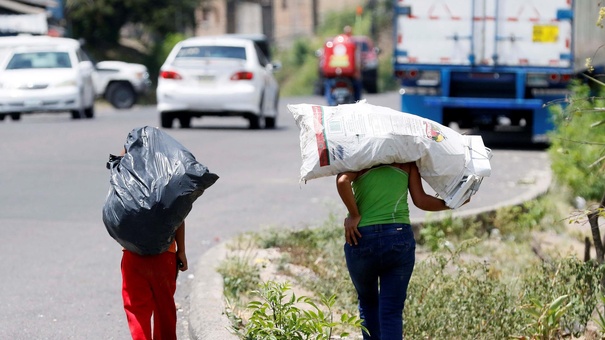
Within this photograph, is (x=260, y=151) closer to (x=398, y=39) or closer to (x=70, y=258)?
(x=398, y=39)

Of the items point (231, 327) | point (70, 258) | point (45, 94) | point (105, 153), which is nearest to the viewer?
point (231, 327)

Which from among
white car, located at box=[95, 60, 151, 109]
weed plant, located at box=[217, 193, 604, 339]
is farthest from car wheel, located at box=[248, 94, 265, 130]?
white car, located at box=[95, 60, 151, 109]

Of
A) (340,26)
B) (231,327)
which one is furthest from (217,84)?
(340,26)

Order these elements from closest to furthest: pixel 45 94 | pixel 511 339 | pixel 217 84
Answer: pixel 511 339, pixel 217 84, pixel 45 94

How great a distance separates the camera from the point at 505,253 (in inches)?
354

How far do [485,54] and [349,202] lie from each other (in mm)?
13179

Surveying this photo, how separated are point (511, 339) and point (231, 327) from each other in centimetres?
142

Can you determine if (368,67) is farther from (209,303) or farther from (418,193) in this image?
A: (418,193)

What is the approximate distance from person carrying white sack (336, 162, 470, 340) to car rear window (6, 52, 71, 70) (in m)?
20.4

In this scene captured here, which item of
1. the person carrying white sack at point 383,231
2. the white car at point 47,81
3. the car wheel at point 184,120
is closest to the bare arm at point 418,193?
the person carrying white sack at point 383,231

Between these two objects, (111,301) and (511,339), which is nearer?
(511,339)

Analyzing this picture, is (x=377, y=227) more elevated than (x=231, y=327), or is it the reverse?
(x=377, y=227)

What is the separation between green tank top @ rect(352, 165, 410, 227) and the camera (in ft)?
16.2

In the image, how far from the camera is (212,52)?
20.8m
